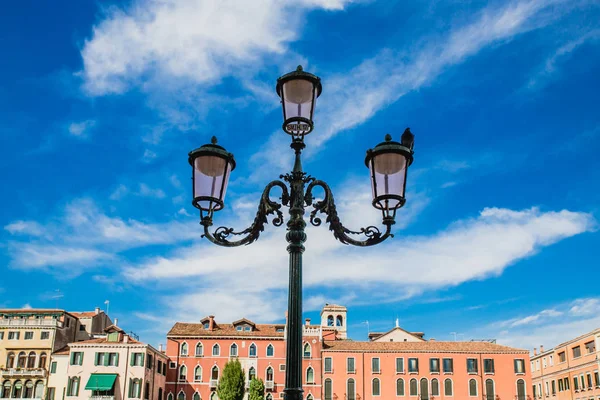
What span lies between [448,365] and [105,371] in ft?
90.2

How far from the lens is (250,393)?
45.8 m

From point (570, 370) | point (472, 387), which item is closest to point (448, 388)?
point (472, 387)

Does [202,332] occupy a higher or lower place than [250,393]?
higher

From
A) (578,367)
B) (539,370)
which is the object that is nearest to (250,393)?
(578,367)

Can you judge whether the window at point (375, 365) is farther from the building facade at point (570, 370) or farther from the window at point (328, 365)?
the building facade at point (570, 370)

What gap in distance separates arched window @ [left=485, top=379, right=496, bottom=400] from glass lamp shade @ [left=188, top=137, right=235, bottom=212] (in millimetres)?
47917

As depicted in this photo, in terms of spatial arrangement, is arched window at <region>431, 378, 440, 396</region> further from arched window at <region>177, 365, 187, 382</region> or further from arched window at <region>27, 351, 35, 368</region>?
arched window at <region>27, 351, 35, 368</region>

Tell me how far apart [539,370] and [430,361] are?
55.0 feet

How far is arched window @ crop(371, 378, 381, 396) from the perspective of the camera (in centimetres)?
4878

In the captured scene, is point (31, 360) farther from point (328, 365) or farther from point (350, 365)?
point (350, 365)

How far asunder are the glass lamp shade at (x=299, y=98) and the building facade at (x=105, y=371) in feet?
138

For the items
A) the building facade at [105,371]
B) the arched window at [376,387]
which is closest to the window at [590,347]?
the arched window at [376,387]

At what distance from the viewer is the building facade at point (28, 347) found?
4562 cm

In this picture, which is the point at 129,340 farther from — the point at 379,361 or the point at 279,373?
the point at 379,361
